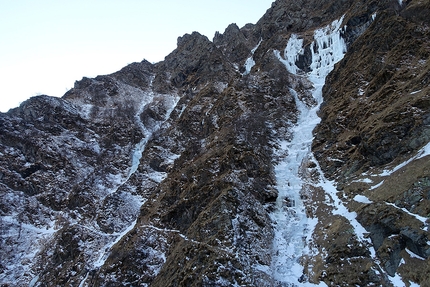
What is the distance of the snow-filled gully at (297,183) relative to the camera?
20.5 meters

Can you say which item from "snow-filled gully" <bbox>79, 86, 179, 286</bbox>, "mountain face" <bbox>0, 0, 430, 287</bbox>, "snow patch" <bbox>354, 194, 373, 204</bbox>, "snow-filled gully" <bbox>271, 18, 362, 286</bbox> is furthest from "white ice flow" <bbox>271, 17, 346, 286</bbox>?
"snow-filled gully" <bbox>79, 86, 179, 286</bbox>

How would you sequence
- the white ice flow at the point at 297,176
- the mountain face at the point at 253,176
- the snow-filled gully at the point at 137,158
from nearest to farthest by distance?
the mountain face at the point at 253,176 < the white ice flow at the point at 297,176 < the snow-filled gully at the point at 137,158

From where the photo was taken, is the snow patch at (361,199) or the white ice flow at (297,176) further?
the white ice flow at (297,176)

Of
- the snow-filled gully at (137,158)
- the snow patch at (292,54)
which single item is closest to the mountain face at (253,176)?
the snow-filled gully at (137,158)

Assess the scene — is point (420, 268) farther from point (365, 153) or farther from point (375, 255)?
point (365, 153)

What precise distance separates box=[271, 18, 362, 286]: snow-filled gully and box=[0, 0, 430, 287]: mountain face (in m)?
0.16

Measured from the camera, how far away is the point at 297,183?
28.8 m

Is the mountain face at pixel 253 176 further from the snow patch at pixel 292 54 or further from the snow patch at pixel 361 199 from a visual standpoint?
the snow patch at pixel 292 54

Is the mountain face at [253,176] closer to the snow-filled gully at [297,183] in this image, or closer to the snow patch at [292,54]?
the snow-filled gully at [297,183]

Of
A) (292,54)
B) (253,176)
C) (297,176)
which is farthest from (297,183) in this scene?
(292,54)

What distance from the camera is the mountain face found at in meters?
19.1

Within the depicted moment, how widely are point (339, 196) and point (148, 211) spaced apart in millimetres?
20514

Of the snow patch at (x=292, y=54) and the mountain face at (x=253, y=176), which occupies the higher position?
the snow patch at (x=292, y=54)

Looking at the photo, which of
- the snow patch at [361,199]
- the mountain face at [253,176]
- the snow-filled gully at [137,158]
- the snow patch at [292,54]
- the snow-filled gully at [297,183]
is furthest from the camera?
the snow patch at [292,54]
